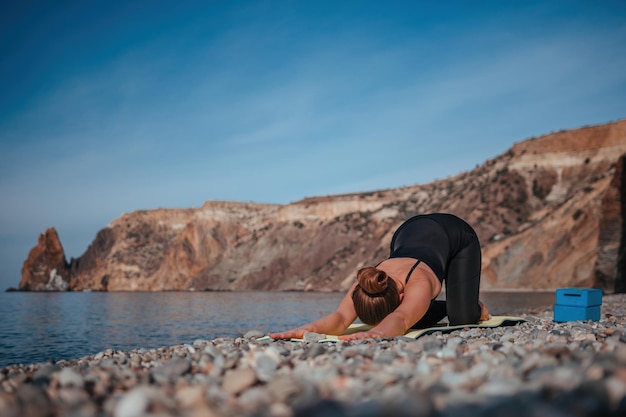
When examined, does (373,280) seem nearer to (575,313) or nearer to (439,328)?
(439,328)

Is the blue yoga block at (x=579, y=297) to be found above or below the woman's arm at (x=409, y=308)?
below

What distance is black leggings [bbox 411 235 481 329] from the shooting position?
6820mm

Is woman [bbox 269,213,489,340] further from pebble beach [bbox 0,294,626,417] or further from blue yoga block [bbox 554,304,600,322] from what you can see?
blue yoga block [bbox 554,304,600,322]

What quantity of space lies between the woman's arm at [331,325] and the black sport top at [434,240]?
84 centimetres

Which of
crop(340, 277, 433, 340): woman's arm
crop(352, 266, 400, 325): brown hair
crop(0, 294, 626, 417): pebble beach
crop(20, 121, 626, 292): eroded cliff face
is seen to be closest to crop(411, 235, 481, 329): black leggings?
crop(340, 277, 433, 340): woman's arm

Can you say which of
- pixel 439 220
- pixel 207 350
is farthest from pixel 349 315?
pixel 207 350

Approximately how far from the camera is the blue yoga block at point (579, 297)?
867 centimetres

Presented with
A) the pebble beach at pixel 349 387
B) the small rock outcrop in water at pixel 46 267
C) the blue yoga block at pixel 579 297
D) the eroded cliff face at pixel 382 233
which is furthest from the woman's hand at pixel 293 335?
the small rock outcrop in water at pixel 46 267

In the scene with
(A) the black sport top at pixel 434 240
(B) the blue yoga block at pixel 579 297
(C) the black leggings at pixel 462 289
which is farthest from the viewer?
(B) the blue yoga block at pixel 579 297

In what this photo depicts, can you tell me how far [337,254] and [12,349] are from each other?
56024 mm

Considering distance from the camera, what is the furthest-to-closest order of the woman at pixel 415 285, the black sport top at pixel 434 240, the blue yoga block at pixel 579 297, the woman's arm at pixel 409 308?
the blue yoga block at pixel 579 297
the black sport top at pixel 434 240
the woman at pixel 415 285
the woman's arm at pixel 409 308

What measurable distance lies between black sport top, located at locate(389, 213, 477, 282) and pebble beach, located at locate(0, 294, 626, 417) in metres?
2.35

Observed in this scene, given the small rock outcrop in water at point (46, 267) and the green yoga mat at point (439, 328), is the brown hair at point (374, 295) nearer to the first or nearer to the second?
the green yoga mat at point (439, 328)

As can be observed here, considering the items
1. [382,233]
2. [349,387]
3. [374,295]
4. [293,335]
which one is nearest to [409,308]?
[374,295]
